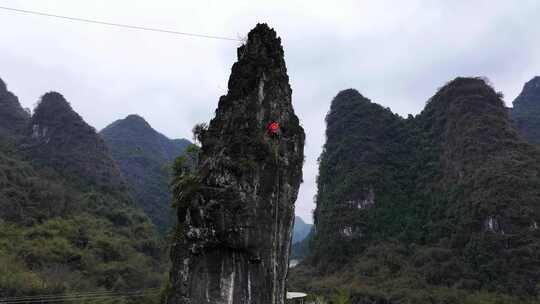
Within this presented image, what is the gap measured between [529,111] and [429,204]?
36577 mm

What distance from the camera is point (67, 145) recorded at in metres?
51.5

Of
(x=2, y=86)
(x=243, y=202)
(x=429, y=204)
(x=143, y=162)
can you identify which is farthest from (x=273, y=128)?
(x=143, y=162)

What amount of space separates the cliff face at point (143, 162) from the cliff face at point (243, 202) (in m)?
42.0

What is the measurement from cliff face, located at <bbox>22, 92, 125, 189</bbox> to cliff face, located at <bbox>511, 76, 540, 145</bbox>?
5763cm

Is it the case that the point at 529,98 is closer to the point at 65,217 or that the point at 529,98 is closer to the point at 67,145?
the point at 67,145

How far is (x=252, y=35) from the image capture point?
1379 centimetres

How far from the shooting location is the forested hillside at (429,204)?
3641 centimetres

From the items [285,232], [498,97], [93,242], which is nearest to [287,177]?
[285,232]

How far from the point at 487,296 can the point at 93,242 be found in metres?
→ 30.8

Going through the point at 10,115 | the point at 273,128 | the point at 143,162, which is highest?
the point at 10,115

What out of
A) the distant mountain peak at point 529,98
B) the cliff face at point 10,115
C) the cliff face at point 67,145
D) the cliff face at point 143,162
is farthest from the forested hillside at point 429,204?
the cliff face at point 10,115

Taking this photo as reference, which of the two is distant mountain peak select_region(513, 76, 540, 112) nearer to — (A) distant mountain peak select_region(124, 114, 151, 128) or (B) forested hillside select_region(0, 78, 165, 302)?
(B) forested hillside select_region(0, 78, 165, 302)

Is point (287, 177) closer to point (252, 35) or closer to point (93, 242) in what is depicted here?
point (252, 35)

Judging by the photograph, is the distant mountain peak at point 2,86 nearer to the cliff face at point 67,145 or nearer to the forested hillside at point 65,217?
the forested hillside at point 65,217
